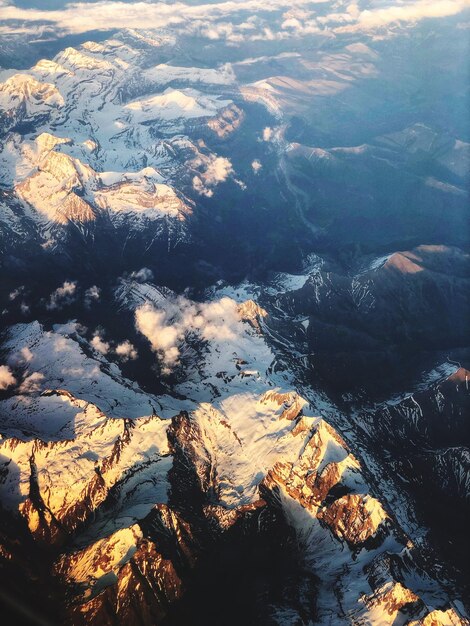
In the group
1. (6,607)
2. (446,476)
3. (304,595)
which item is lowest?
(446,476)

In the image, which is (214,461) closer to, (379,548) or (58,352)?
(379,548)

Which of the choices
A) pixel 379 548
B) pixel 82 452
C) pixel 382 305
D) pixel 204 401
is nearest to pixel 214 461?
pixel 204 401

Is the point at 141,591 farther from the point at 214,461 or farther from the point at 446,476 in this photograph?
the point at 446,476

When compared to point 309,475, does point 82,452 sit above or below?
above

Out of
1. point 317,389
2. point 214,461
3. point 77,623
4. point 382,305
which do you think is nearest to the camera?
point 77,623

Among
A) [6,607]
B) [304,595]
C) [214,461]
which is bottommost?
[304,595]

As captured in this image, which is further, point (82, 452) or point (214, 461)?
point (214, 461)

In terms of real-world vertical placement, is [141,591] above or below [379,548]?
above

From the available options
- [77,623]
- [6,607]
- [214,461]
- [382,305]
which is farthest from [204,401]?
[6,607]

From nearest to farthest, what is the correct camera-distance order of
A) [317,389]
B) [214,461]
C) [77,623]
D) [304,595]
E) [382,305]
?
[77,623]
[304,595]
[214,461]
[317,389]
[382,305]
